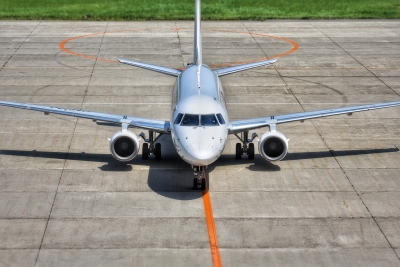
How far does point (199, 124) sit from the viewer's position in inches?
1009

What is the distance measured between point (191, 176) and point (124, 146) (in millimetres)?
2737

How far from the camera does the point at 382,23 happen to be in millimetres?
60375

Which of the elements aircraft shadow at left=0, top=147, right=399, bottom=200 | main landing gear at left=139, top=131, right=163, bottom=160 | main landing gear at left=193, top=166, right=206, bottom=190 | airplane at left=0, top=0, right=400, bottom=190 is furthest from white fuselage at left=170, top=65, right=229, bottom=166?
main landing gear at left=139, top=131, right=163, bottom=160

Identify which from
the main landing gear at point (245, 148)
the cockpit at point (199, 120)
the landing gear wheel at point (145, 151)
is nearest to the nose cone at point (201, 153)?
the cockpit at point (199, 120)

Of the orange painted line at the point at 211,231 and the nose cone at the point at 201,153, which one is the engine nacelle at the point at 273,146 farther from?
the nose cone at the point at 201,153

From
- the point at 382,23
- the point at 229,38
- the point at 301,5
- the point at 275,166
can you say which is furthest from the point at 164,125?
the point at 301,5

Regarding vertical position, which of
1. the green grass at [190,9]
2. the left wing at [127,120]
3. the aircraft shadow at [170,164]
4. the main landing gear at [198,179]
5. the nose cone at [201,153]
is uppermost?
the nose cone at [201,153]

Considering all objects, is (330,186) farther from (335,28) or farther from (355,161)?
(335,28)

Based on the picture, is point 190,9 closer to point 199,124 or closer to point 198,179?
point 199,124

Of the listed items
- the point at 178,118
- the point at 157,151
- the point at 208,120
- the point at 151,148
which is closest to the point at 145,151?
the point at 151,148

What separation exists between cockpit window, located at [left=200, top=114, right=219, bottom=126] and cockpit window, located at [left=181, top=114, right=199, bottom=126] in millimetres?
176

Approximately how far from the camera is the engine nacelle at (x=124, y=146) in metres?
27.0

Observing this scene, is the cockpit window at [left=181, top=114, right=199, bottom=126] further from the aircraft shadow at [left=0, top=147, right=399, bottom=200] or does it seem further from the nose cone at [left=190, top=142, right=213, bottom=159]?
the aircraft shadow at [left=0, top=147, right=399, bottom=200]

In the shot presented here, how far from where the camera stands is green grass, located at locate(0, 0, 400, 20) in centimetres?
6184
